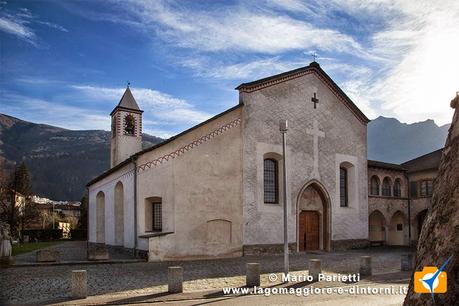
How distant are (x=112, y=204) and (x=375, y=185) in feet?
68.5

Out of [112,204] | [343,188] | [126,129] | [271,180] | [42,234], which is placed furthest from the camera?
[42,234]

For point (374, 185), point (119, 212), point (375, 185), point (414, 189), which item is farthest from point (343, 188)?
point (119, 212)

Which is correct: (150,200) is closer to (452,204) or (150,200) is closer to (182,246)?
(182,246)

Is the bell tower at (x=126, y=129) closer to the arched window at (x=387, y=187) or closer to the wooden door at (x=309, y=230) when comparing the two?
the wooden door at (x=309, y=230)

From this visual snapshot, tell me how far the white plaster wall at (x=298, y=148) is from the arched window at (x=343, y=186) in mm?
709

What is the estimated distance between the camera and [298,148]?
83.1ft

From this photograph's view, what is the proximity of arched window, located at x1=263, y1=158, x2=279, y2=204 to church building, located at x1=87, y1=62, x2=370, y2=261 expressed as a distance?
7 cm

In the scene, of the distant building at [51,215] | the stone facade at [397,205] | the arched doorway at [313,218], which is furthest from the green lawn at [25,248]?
the stone facade at [397,205]

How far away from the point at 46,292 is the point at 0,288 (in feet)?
6.19

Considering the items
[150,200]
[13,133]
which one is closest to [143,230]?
[150,200]

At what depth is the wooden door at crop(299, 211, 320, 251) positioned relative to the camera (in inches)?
994

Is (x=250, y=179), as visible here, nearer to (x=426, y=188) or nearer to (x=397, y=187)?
(x=397, y=187)

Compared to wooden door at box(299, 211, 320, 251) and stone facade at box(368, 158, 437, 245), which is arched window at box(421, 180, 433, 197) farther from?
wooden door at box(299, 211, 320, 251)

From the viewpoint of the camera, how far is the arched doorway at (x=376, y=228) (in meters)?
32.3
